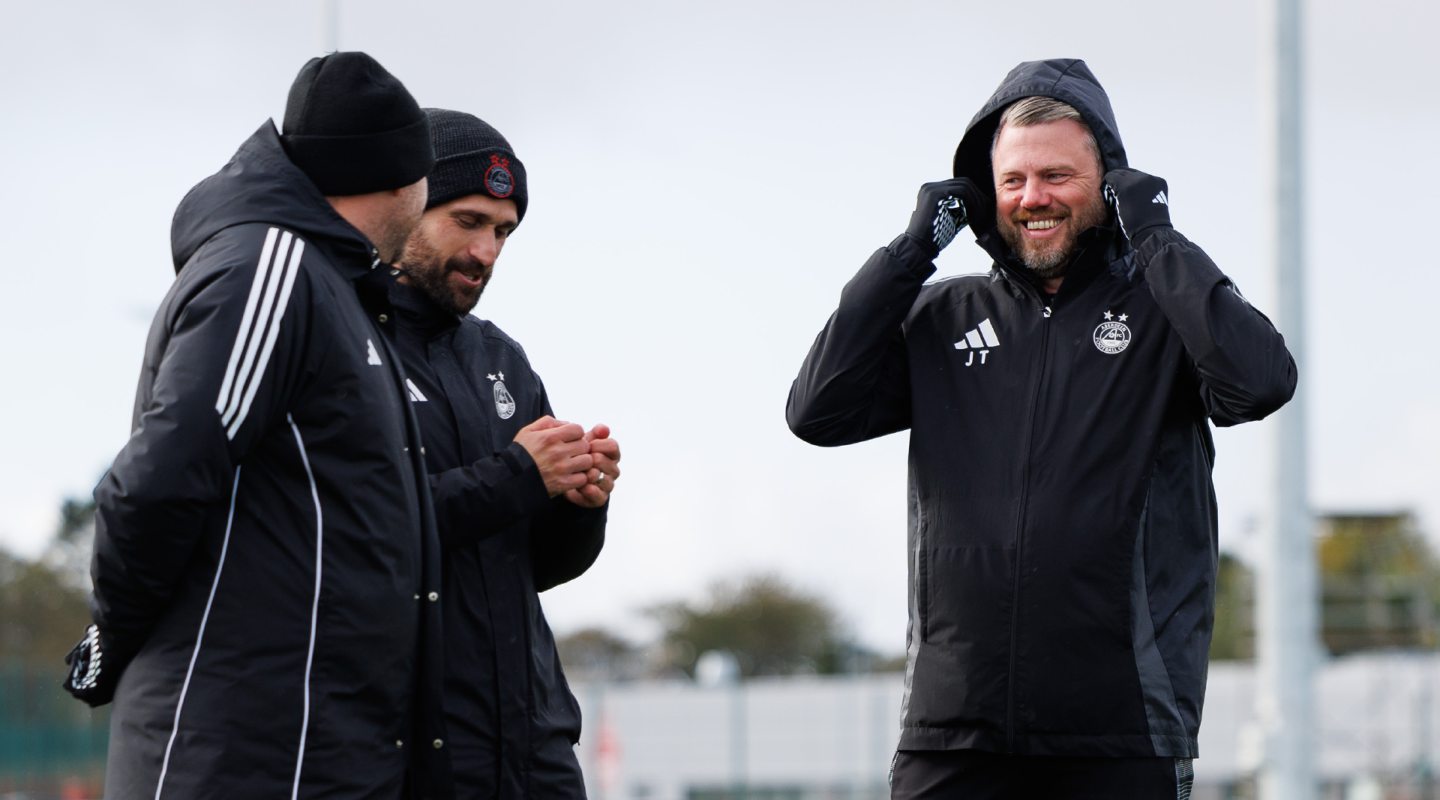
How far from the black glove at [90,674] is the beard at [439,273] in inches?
45.1

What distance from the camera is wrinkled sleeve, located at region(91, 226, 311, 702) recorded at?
3.22 m

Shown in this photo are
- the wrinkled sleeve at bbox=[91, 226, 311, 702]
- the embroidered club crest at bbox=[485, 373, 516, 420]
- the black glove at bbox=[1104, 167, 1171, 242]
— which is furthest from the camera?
the embroidered club crest at bbox=[485, 373, 516, 420]

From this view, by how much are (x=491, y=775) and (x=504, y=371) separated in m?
0.99

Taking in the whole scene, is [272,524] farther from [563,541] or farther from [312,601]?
[563,541]

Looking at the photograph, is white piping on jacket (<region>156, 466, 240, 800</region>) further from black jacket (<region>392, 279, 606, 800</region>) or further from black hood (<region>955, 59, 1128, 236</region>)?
black hood (<region>955, 59, 1128, 236</region>)

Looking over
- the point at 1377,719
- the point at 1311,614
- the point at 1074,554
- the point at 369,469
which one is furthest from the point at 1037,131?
the point at 1377,719

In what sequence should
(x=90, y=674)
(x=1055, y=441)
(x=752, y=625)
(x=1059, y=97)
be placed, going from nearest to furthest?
(x=90, y=674) → (x=1055, y=441) → (x=1059, y=97) → (x=752, y=625)

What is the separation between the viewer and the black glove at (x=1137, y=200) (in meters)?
4.06

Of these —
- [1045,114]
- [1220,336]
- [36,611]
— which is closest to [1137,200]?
[1045,114]

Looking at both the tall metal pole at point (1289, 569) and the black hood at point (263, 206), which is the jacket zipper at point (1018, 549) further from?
the tall metal pole at point (1289, 569)

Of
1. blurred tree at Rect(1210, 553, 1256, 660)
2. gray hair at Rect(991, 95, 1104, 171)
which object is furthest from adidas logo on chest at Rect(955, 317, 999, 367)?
blurred tree at Rect(1210, 553, 1256, 660)

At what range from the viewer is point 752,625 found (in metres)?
71.8

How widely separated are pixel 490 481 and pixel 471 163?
83cm

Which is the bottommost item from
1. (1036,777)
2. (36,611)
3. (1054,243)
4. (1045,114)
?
(36,611)
